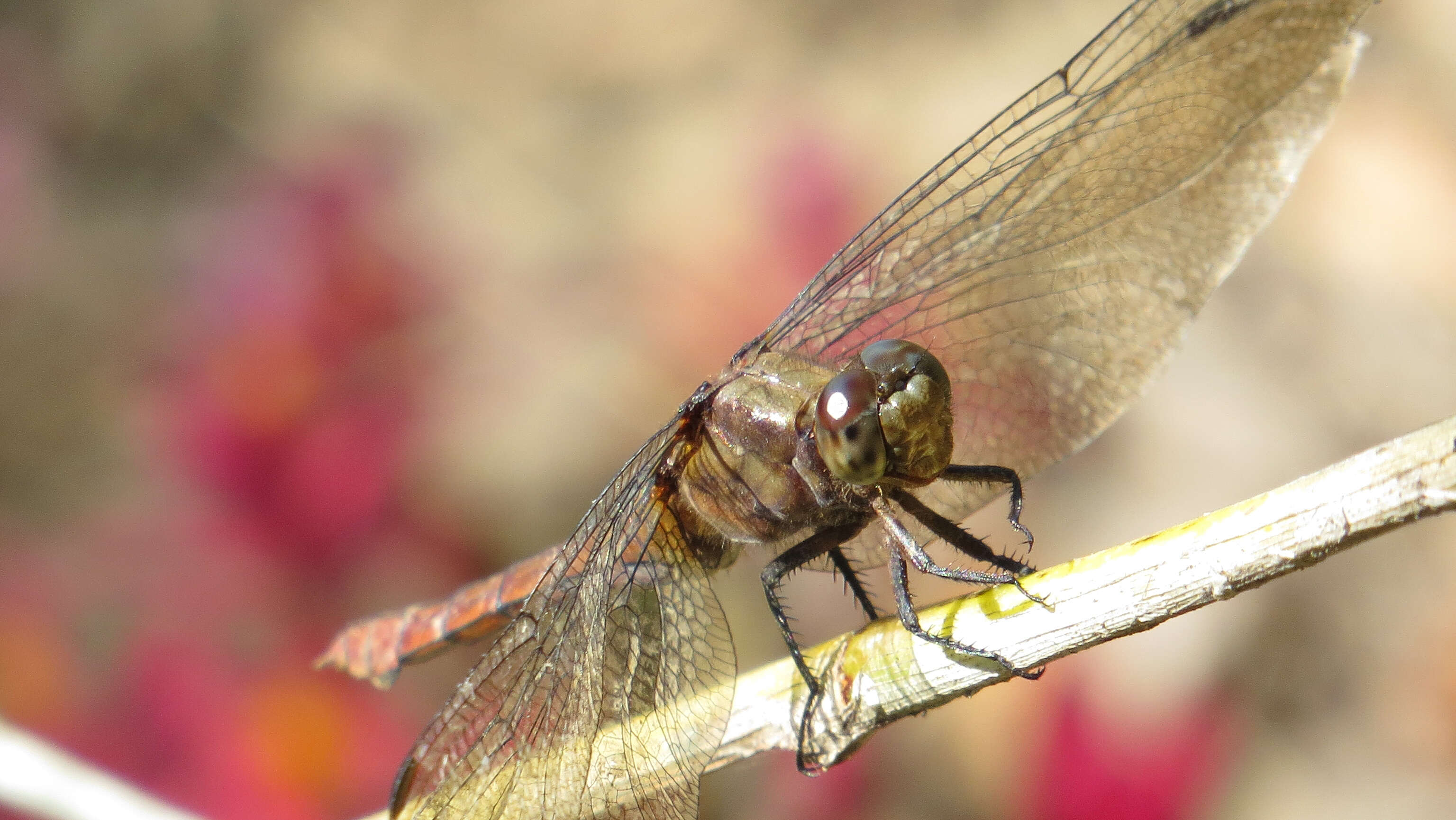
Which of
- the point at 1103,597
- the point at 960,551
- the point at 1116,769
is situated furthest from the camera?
the point at 1116,769

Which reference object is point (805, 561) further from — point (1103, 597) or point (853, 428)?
point (1103, 597)

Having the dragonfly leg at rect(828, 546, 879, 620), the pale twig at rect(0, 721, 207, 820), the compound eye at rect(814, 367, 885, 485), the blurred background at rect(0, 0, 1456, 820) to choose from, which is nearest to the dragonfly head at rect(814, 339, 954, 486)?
the compound eye at rect(814, 367, 885, 485)

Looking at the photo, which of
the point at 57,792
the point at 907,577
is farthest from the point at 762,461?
the point at 57,792

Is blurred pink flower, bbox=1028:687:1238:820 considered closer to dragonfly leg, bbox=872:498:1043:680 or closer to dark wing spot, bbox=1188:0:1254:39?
dragonfly leg, bbox=872:498:1043:680

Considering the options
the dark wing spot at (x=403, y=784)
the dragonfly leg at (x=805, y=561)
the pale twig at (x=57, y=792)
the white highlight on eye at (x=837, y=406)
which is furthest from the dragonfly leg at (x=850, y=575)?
the pale twig at (x=57, y=792)

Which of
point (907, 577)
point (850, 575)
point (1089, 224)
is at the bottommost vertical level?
point (907, 577)
